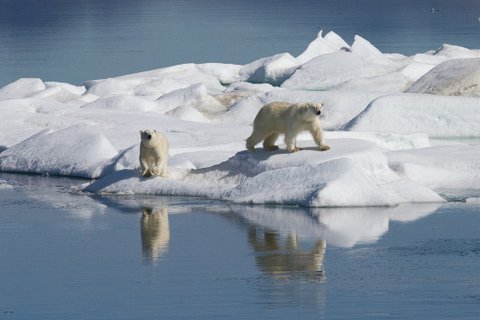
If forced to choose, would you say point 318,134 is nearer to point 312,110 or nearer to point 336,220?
point 312,110

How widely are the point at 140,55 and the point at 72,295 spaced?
107ft

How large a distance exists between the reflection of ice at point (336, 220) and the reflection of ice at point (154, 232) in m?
0.92

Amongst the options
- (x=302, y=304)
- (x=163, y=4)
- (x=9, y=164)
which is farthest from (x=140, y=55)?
(x=163, y=4)

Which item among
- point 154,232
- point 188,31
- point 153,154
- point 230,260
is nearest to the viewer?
point 230,260

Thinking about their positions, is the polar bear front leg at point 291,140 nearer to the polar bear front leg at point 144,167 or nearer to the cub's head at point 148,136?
the cub's head at point 148,136

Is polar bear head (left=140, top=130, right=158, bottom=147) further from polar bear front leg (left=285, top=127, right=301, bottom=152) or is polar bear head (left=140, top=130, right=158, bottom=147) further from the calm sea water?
polar bear front leg (left=285, top=127, right=301, bottom=152)

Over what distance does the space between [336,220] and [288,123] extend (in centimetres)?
193

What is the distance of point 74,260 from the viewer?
12.4 m

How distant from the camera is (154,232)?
13883 mm

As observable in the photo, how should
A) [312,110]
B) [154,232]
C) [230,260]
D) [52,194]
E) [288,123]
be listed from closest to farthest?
[230,260] → [154,232] → [312,110] → [288,123] → [52,194]

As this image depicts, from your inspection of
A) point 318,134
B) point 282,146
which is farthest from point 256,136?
point 282,146

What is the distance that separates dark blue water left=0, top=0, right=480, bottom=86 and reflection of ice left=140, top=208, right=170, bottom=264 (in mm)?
20348

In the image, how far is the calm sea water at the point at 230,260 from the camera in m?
10.5

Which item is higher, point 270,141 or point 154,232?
point 270,141
